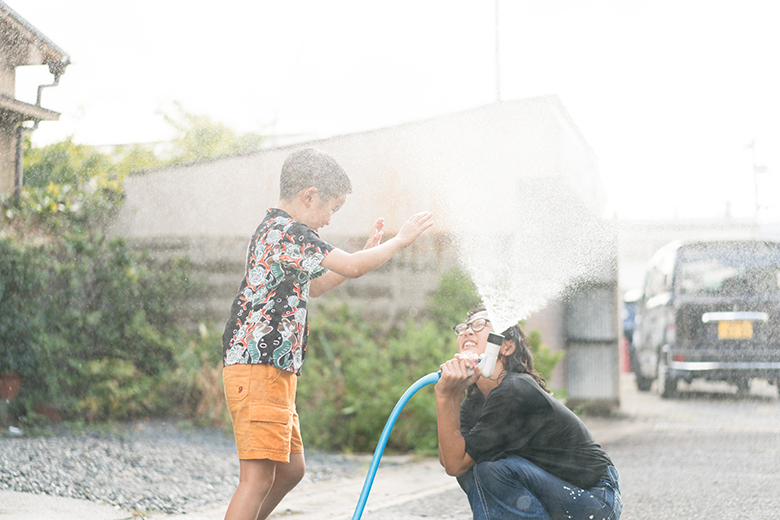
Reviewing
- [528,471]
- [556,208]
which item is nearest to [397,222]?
[556,208]

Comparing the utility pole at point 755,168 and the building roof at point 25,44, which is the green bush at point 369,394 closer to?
the utility pole at point 755,168

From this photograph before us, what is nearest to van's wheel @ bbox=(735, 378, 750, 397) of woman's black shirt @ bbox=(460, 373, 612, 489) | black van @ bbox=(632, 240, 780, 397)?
black van @ bbox=(632, 240, 780, 397)

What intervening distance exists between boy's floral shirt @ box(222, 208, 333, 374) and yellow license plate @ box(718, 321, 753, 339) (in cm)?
445

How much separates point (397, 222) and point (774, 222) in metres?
2.57

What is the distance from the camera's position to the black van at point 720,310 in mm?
5660

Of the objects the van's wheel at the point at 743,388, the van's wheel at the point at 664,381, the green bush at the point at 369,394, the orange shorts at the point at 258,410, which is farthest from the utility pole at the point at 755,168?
the orange shorts at the point at 258,410

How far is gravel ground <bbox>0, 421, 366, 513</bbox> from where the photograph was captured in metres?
3.10

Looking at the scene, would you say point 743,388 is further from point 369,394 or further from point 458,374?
point 458,374

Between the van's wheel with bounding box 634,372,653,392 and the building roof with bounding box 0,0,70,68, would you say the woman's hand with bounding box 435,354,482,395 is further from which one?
the van's wheel with bounding box 634,372,653,392

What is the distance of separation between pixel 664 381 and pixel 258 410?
5.67 metres

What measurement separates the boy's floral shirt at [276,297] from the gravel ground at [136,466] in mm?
1268

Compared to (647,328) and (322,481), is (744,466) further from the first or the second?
(647,328)

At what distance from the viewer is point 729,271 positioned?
6.01 meters

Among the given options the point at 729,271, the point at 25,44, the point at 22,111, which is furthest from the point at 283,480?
the point at 729,271
